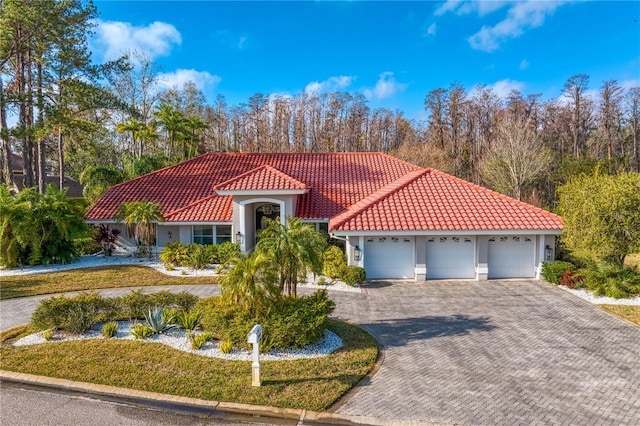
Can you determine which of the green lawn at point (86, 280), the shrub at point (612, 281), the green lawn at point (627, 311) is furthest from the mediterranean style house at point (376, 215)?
the green lawn at point (627, 311)

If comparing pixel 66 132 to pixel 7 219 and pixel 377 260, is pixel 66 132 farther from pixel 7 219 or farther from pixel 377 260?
pixel 377 260

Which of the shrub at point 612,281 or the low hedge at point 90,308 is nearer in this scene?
the low hedge at point 90,308

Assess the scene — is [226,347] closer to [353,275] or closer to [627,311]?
[353,275]

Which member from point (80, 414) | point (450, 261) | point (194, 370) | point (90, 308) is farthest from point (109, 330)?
point (450, 261)

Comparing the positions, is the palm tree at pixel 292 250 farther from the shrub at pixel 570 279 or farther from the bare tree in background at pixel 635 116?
the bare tree in background at pixel 635 116

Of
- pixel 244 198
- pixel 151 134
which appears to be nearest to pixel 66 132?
pixel 151 134

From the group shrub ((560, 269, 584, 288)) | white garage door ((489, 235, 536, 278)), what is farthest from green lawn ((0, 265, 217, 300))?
shrub ((560, 269, 584, 288))
